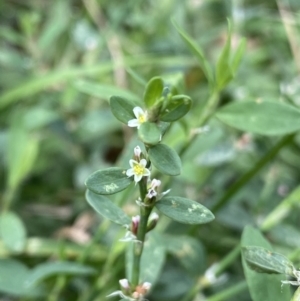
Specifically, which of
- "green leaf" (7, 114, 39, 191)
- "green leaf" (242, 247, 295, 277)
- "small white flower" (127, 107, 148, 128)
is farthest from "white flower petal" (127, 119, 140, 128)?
"green leaf" (7, 114, 39, 191)

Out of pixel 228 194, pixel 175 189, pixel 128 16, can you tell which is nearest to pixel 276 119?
pixel 228 194

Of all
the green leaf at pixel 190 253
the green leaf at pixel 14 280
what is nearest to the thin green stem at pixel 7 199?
the green leaf at pixel 14 280

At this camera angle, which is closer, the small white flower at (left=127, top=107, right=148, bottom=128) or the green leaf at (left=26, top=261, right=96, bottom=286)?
the small white flower at (left=127, top=107, right=148, bottom=128)

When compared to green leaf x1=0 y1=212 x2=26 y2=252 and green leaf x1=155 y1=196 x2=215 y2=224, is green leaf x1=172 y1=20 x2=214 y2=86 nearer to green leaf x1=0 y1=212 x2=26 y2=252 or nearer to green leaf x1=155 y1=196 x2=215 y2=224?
green leaf x1=155 y1=196 x2=215 y2=224

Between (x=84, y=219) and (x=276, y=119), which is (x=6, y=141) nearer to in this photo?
(x=84, y=219)

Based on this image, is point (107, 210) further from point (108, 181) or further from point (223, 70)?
point (223, 70)

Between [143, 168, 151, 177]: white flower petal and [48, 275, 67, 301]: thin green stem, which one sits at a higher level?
[143, 168, 151, 177]: white flower petal

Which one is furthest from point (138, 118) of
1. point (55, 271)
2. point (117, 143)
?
point (117, 143)
